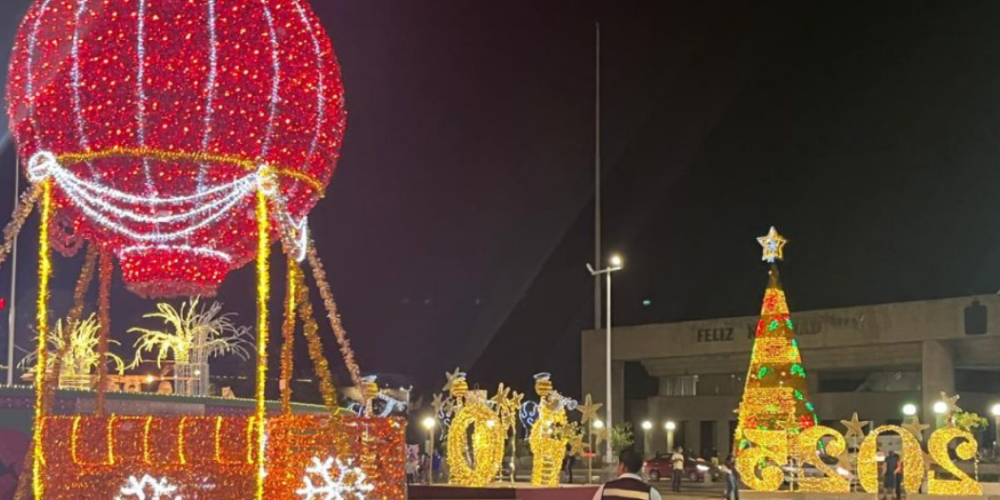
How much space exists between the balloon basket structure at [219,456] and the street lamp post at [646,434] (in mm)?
43711

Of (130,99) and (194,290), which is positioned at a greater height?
(130,99)

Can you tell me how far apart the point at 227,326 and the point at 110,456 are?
593 inches

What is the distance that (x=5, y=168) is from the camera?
89.2 feet

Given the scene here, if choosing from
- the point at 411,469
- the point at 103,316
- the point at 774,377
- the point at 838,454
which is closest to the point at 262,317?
the point at 103,316

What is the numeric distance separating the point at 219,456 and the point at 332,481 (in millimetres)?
1043

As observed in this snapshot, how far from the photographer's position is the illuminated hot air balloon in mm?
8477

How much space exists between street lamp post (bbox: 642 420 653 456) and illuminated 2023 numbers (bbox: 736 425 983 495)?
29098mm

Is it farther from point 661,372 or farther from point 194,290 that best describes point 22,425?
point 661,372

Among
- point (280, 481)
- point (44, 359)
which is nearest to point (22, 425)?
point (44, 359)

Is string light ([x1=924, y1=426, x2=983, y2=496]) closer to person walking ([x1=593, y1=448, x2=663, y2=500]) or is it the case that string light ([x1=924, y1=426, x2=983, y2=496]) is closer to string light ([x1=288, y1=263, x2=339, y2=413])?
string light ([x1=288, y1=263, x2=339, y2=413])

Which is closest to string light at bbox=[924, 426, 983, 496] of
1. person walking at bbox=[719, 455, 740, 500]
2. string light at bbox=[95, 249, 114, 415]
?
person walking at bbox=[719, 455, 740, 500]

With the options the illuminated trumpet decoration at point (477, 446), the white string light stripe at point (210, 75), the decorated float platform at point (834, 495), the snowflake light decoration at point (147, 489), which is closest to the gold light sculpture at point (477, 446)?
the illuminated trumpet decoration at point (477, 446)

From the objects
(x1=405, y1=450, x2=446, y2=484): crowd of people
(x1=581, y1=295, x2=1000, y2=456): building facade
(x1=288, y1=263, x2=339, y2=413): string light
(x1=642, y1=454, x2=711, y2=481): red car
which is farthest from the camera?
(x1=581, y1=295, x2=1000, y2=456): building facade

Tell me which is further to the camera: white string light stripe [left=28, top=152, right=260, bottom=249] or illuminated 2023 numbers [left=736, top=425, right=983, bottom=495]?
illuminated 2023 numbers [left=736, top=425, right=983, bottom=495]
